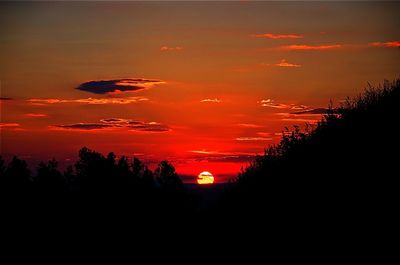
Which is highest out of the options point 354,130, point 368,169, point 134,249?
point 354,130

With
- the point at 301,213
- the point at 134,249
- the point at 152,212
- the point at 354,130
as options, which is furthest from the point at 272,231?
the point at 152,212

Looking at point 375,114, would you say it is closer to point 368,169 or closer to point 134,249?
point 368,169

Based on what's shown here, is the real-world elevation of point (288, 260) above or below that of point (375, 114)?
below

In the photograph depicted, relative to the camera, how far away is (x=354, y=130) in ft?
84.1

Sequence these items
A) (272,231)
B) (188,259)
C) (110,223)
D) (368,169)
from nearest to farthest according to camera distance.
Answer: (368,169), (272,231), (188,259), (110,223)

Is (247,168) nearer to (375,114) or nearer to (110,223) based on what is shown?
(375,114)

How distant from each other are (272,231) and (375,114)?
574cm

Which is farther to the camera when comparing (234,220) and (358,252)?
(234,220)

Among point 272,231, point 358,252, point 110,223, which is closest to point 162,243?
point 110,223

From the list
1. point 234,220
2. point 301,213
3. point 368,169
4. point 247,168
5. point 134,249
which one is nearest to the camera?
point 368,169

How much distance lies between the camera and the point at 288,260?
21484 millimetres

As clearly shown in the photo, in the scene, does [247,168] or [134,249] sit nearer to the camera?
[247,168]

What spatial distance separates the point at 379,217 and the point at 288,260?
4814 mm

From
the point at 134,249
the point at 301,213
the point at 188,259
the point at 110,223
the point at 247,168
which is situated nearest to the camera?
the point at 301,213
